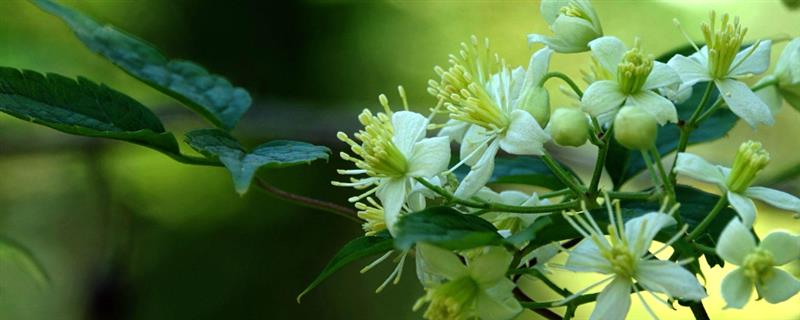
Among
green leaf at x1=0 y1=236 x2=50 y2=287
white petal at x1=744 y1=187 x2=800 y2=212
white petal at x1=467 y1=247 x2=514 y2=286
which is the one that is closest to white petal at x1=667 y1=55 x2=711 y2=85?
white petal at x1=744 y1=187 x2=800 y2=212

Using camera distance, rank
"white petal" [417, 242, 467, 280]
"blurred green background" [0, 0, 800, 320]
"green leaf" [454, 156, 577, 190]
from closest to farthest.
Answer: "white petal" [417, 242, 467, 280]
"green leaf" [454, 156, 577, 190]
"blurred green background" [0, 0, 800, 320]

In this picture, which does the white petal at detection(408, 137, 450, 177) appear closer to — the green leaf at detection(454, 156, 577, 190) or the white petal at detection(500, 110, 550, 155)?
the white petal at detection(500, 110, 550, 155)

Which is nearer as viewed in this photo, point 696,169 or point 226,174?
point 696,169

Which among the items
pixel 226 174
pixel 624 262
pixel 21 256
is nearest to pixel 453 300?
pixel 624 262

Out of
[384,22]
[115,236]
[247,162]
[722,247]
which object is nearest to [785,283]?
[722,247]

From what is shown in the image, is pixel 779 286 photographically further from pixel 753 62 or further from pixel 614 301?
pixel 753 62

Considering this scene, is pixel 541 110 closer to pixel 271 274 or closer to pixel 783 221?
pixel 783 221

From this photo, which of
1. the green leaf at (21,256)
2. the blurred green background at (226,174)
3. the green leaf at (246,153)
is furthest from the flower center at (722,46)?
the blurred green background at (226,174)

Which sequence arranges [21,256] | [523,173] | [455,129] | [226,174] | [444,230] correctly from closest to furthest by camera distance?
[444,230] < [455,129] < [523,173] < [21,256] < [226,174]
